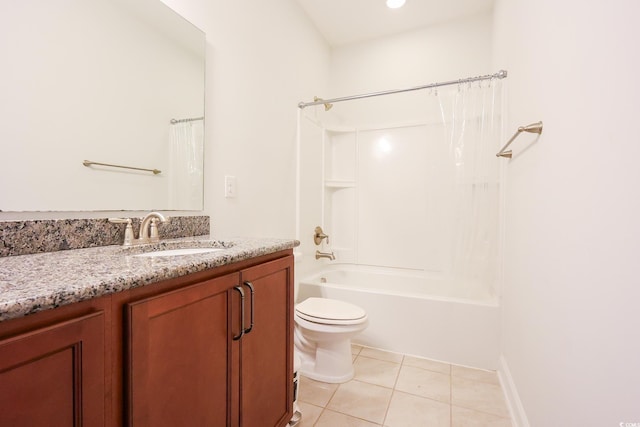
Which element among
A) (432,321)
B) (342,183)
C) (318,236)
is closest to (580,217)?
(432,321)

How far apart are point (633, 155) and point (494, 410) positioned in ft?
4.81

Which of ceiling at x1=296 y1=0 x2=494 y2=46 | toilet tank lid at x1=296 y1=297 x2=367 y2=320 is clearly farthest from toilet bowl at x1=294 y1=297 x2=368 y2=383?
ceiling at x1=296 y1=0 x2=494 y2=46

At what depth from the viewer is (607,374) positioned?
2.13 feet

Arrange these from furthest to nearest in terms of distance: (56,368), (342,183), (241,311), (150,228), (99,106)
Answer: (342,183), (150,228), (99,106), (241,311), (56,368)

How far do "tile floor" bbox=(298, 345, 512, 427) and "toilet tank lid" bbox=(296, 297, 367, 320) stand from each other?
1.36ft

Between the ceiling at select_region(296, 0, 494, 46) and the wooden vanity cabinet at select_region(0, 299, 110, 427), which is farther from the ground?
the ceiling at select_region(296, 0, 494, 46)

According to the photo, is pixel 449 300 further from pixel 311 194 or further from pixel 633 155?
pixel 633 155

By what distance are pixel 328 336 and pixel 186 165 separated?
122 centimetres

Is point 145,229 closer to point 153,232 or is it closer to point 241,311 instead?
point 153,232

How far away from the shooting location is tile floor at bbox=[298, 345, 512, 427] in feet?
4.59

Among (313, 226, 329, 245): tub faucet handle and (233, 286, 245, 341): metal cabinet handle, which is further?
(313, 226, 329, 245): tub faucet handle

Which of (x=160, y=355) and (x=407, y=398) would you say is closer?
(x=160, y=355)

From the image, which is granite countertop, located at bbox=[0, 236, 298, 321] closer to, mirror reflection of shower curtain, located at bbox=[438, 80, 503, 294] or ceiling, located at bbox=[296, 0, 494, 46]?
mirror reflection of shower curtain, located at bbox=[438, 80, 503, 294]

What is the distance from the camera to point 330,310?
178cm
